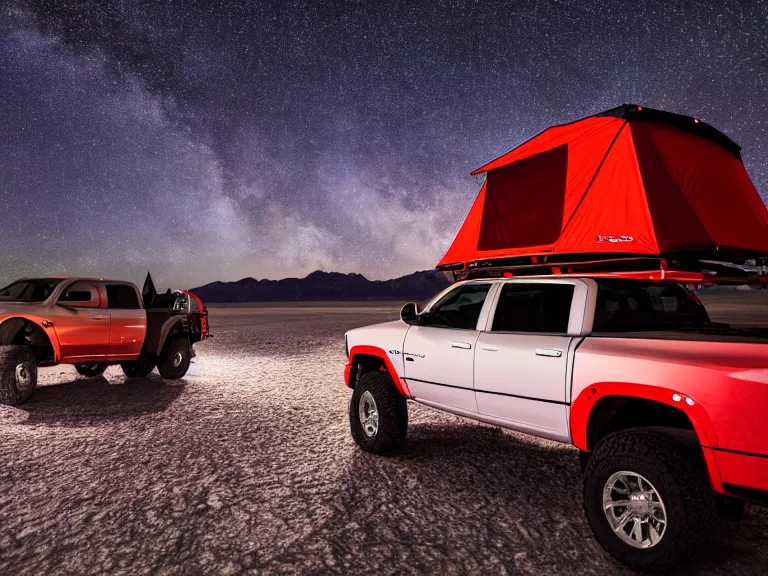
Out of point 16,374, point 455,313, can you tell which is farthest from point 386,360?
point 16,374

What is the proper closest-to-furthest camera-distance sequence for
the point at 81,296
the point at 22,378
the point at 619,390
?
1. the point at 619,390
2. the point at 22,378
3. the point at 81,296

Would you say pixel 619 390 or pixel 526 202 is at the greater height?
pixel 526 202

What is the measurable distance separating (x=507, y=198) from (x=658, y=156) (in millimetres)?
1549

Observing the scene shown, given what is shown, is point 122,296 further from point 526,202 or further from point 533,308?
point 533,308

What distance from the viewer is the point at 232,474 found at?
15.2ft

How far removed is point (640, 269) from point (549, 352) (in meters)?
1.25

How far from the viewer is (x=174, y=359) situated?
983 centimetres

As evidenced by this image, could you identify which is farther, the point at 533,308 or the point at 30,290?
the point at 30,290

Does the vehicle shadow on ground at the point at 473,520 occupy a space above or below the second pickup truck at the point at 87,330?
below

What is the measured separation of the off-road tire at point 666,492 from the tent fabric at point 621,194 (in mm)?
1787

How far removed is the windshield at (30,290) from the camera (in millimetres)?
8745

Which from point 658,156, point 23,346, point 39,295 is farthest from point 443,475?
point 39,295

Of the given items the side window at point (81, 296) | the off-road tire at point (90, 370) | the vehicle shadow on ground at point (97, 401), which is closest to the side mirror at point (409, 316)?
the vehicle shadow on ground at point (97, 401)

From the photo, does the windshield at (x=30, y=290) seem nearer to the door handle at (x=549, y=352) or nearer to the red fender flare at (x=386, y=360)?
the red fender flare at (x=386, y=360)
